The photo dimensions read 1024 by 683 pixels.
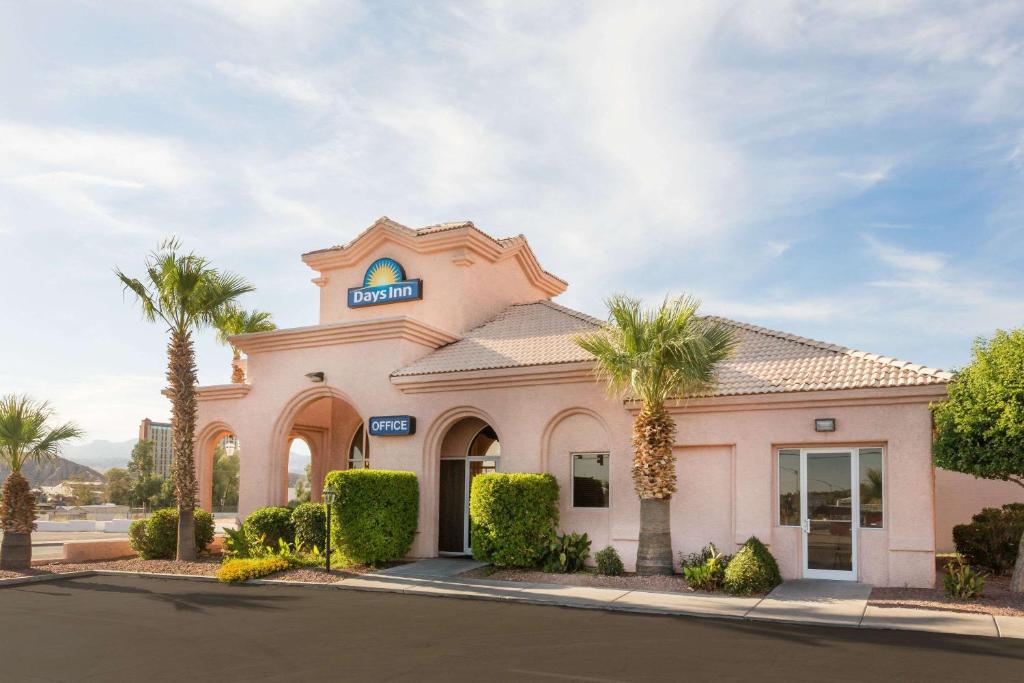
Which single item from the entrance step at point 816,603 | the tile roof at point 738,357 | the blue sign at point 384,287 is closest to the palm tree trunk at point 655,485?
the tile roof at point 738,357

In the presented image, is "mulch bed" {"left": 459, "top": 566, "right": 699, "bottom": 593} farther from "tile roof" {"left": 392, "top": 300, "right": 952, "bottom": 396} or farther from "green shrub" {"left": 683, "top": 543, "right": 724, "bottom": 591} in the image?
"tile roof" {"left": 392, "top": 300, "right": 952, "bottom": 396}

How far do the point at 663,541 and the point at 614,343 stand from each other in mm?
3991

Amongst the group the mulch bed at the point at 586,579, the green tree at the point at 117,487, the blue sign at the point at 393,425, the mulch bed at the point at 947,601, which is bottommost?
the green tree at the point at 117,487

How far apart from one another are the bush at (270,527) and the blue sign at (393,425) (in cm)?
307

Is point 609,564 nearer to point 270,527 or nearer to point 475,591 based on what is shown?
point 475,591

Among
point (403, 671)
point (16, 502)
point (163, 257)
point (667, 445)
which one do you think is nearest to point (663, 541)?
point (667, 445)

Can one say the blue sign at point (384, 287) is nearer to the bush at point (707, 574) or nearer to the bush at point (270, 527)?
the bush at point (270, 527)

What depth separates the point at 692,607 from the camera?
13203 millimetres

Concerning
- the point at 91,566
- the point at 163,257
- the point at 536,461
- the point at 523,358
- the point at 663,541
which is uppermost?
the point at 163,257

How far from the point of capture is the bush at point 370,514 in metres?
17.7

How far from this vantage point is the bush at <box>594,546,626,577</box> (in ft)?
53.7

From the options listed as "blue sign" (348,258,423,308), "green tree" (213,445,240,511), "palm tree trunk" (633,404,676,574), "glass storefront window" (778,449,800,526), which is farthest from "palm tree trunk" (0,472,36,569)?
"green tree" (213,445,240,511)

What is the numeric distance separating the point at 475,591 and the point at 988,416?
9.22 metres

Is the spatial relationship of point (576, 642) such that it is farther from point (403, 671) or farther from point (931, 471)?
point (931, 471)
